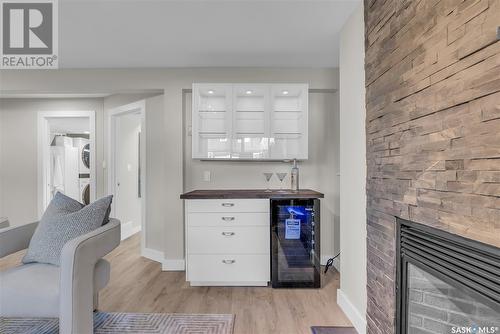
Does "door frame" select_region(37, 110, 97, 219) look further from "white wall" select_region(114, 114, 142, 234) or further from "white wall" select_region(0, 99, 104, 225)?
"white wall" select_region(114, 114, 142, 234)

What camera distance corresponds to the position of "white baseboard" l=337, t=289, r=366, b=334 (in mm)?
1941

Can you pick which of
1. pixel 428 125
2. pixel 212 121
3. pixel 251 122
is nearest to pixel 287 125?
pixel 251 122

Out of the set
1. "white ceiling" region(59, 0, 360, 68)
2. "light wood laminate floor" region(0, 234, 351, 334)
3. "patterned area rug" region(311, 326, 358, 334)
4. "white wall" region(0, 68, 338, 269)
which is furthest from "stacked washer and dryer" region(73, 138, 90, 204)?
Answer: "patterned area rug" region(311, 326, 358, 334)

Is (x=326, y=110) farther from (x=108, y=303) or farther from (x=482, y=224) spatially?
(x=108, y=303)

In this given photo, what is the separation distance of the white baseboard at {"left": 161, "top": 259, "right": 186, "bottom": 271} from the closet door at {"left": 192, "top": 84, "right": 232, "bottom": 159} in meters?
1.21

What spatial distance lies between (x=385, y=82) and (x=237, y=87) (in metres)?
1.74

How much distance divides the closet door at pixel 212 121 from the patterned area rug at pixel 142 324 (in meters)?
1.56

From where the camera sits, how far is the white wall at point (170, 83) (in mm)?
3213

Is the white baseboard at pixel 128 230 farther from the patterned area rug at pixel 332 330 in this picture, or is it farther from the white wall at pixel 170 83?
the patterned area rug at pixel 332 330

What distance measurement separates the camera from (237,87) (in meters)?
3.02

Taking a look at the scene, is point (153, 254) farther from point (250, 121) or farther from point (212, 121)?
point (250, 121)

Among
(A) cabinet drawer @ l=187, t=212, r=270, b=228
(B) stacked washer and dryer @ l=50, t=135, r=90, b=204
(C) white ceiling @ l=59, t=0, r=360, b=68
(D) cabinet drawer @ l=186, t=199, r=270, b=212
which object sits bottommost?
(A) cabinet drawer @ l=187, t=212, r=270, b=228

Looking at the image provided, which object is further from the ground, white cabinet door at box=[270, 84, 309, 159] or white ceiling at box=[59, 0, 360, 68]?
white ceiling at box=[59, 0, 360, 68]

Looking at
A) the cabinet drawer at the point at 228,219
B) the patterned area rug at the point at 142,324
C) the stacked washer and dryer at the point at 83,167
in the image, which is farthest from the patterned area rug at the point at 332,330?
the stacked washer and dryer at the point at 83,167
